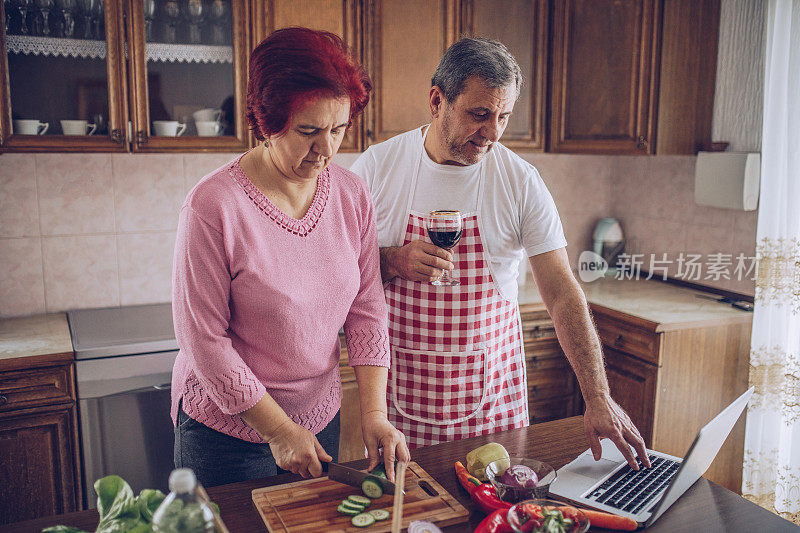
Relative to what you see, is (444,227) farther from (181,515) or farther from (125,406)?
(125,406)

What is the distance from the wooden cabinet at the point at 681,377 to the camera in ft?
8.32

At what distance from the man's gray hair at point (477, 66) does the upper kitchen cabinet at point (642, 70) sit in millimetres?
1282

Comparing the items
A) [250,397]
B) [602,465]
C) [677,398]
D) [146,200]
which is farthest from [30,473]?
[677,398]

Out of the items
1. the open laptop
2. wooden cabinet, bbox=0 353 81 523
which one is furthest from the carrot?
wooden cabinet, bbox=0 353 81 523

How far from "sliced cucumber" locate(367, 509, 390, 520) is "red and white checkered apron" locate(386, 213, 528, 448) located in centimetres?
63

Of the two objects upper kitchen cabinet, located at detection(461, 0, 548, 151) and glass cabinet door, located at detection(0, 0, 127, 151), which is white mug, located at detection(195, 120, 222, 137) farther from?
upper kitchen cabinet, located at detection(461, 0, 548, 151)

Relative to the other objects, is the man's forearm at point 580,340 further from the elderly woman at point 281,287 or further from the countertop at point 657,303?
the countertop at point 657,303

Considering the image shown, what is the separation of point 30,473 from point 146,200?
1120 millimetres

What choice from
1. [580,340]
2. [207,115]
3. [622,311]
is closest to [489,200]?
[580,340]

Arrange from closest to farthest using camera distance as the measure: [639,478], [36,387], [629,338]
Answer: [639,478], [36,387], [629,338]

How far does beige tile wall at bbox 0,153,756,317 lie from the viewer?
103 inches

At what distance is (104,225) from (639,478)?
227cm

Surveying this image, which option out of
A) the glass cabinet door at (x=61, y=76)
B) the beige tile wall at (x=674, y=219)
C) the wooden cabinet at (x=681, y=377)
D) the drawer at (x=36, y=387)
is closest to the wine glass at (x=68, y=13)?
the glass cabinet door at (x=61, y=76)

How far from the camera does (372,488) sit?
1.16 meters
